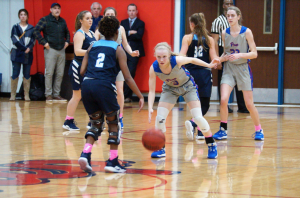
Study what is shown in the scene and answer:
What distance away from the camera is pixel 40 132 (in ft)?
20.0

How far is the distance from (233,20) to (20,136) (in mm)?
3171

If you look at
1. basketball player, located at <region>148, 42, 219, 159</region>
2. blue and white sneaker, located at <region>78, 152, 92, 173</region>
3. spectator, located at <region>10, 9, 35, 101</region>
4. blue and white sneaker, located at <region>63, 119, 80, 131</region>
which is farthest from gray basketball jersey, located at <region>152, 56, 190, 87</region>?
spectator, located at <region>10, 9, 35, 101</region>

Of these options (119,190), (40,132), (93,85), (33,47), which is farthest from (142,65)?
(119,190)

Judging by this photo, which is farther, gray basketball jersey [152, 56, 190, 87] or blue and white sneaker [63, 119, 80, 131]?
blue and white sneaker [63, 119, 80, 131]

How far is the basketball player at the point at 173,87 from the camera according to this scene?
435cm

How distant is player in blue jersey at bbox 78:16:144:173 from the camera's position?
3828 millimetres

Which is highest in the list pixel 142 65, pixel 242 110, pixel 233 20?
pixel 233 20

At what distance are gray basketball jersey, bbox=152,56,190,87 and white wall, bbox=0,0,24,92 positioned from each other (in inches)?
331

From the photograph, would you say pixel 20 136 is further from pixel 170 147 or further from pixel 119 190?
pixel 119 190

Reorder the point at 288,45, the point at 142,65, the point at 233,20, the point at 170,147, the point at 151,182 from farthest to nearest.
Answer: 1. the point at 142,65
2. the point at 288,45
3. the point at 233,20
4. the point at 170,147
5. the point at 151,182

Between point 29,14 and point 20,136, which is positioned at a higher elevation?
point 29,14

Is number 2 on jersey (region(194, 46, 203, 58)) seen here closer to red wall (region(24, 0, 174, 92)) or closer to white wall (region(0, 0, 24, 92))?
red wall (region(24, 0, 174, 92))

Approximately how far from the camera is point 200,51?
18.5ft

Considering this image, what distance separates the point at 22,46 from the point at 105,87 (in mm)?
7514
